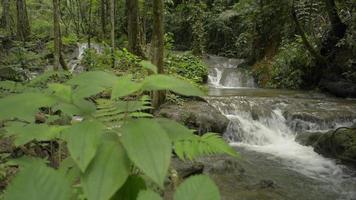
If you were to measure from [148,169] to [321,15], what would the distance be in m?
16.7

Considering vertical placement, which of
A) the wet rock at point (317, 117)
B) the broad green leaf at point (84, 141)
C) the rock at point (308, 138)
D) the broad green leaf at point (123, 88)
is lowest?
the rock at point (308, 138)

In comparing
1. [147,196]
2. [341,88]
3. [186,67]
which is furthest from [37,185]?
[341,88]

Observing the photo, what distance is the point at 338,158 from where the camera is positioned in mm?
8297

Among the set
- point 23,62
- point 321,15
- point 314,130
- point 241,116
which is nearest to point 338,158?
point 314,130

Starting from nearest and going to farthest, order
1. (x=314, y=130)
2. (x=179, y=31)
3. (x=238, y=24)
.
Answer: (x=314, y=130)
(x=238, y=24)
(x=179, y=31)

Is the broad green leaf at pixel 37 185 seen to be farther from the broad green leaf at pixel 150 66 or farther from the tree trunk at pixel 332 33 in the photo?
the tree trunk at pixel 332 33

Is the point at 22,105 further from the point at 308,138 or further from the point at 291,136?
the point at 291,136

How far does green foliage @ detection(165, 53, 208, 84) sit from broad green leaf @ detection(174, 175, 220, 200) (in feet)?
35.5

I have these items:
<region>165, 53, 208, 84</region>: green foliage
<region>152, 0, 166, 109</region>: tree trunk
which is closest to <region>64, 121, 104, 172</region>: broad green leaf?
<region>152, 0, 166, 109</region>: tree trunk

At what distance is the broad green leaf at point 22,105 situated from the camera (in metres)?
0.99

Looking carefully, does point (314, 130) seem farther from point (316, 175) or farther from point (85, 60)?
A: point (85, 60)

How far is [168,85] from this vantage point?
1.01 meters

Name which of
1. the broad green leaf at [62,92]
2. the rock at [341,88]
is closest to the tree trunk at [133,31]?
the rock at [341,88]

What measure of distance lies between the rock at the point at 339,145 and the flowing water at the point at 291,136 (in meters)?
0.19
